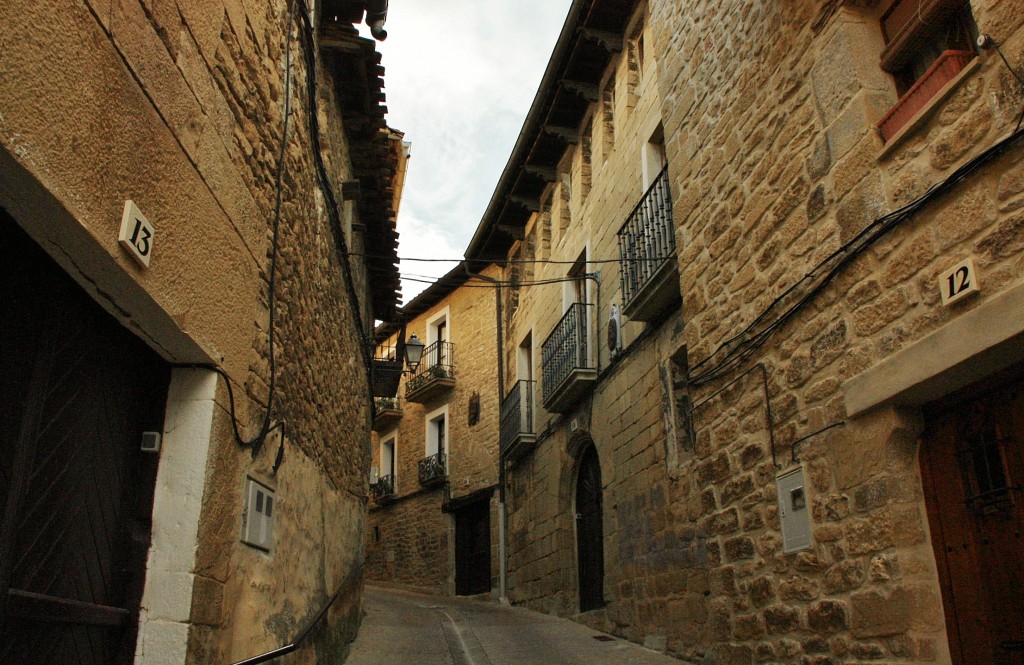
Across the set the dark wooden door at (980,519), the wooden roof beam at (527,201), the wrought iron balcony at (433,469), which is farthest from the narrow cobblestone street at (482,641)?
the wooden roof beam at (527,201)

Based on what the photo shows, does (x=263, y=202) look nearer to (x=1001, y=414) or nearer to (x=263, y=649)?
(x=263, y=649)

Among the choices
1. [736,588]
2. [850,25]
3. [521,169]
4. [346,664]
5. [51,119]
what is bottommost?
[346,664]

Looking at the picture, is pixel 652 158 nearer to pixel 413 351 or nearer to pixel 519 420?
pixel 413 351

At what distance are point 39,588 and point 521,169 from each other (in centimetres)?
1144

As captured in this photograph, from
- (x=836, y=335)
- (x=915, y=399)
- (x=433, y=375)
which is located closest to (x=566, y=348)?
(x=836, y=335)

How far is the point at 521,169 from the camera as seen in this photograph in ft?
44.0

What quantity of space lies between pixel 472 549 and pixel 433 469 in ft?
8.48

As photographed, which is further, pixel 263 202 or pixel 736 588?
pixel 736 588

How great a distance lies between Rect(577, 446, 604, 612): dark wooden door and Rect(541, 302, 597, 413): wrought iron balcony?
0.84 metres

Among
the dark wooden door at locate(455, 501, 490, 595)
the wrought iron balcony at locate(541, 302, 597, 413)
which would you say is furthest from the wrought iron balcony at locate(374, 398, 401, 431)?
the wrought iron balcony at locate(541, 302, 597, 413)

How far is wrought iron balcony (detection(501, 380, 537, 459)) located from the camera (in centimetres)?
1287

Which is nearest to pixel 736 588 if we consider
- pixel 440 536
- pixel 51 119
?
pixel 51 119

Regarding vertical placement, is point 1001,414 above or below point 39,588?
above

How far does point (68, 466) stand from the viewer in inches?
114
